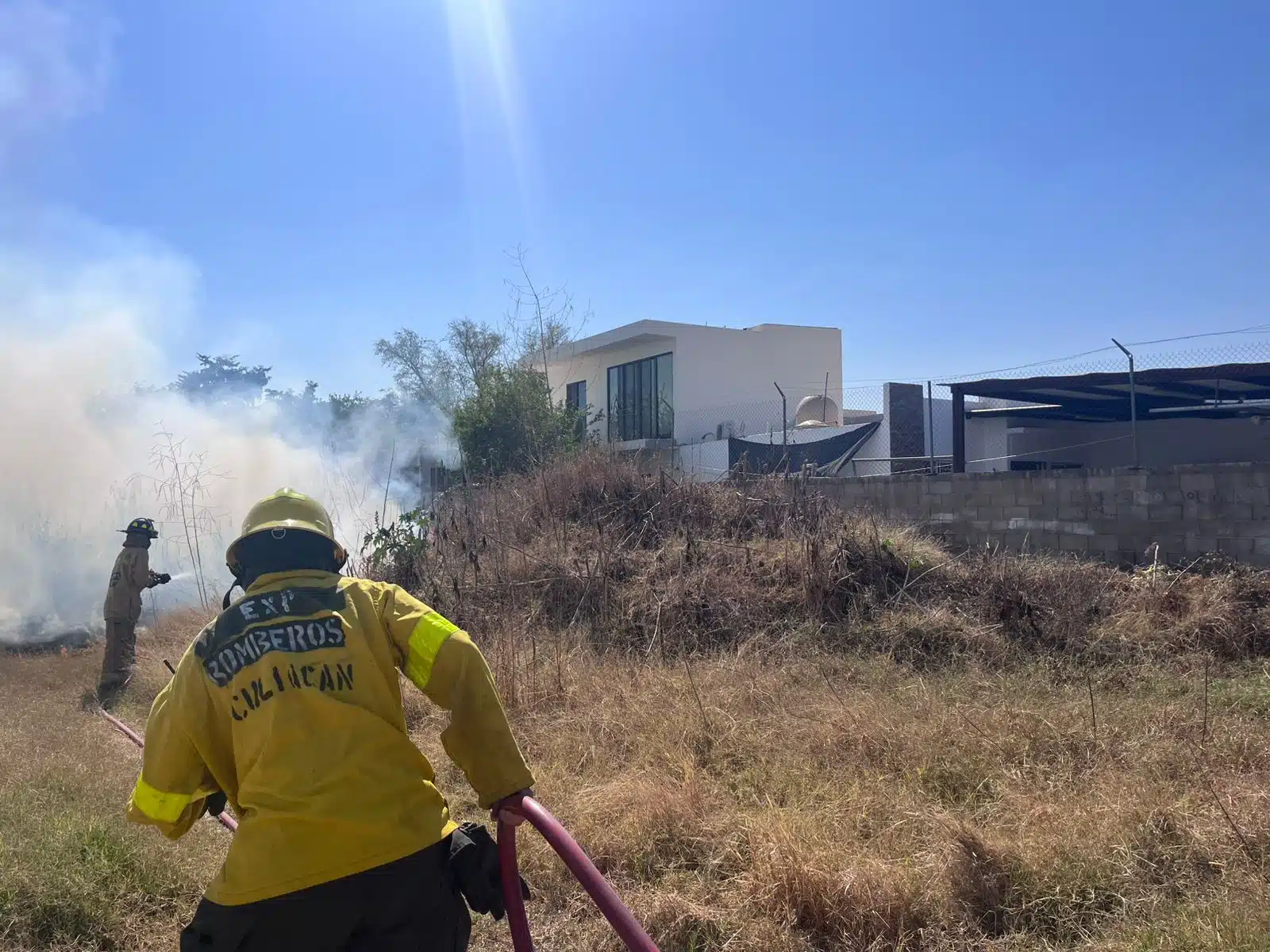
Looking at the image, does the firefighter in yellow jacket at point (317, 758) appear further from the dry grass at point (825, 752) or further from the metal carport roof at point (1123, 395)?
the metal carport roof at point (1123, 395)

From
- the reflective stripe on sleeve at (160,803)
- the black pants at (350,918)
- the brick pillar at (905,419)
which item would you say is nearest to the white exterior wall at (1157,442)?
the brick pillar at (905,419)

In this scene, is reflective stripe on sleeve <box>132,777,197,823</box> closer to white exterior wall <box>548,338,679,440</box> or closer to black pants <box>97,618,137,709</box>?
black pants <box>97,618,137,709</box>

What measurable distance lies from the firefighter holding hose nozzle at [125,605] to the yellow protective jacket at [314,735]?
726 centimetres

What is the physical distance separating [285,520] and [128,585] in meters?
7.64

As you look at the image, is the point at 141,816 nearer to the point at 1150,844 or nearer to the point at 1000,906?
the point at 1000,906

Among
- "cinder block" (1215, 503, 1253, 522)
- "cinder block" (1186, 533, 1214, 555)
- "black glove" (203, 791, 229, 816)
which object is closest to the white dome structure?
"cinder block" (1186, 533, 1214, 555)

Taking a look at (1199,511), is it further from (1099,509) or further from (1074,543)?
(1074,543)

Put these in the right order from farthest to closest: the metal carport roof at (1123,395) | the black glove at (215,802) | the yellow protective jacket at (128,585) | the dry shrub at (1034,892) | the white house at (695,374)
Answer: the white house at (695,374)
the metal carport roof at (1123,395)
the yellow protective jacket at (128,585)
the dry shrub at (1034,892)
the black glove at (215,802)

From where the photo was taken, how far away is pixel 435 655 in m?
2.26

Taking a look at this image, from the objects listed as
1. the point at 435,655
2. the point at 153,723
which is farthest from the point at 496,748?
the point at 153,723

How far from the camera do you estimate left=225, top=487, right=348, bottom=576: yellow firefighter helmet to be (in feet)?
7.84

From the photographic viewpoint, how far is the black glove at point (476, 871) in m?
2.24

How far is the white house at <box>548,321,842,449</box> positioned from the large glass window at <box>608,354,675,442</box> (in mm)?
19

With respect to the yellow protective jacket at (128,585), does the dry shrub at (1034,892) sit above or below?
below
